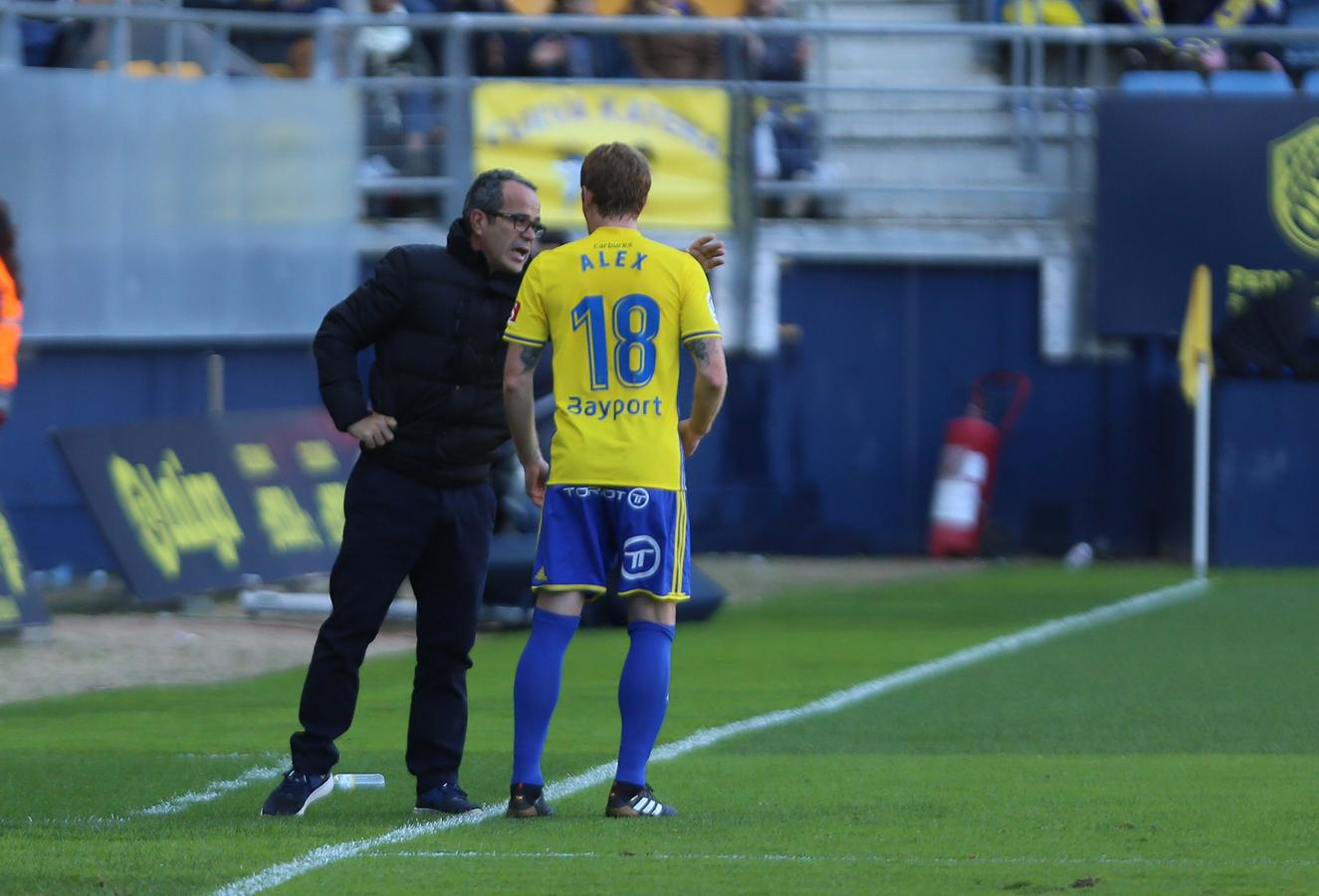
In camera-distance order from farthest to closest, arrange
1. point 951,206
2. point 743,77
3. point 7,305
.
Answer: point 951,206, point 743,77, point 7,305

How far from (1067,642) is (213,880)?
740cm

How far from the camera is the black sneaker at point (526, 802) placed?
6.33 m

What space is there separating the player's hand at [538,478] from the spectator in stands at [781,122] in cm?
1261

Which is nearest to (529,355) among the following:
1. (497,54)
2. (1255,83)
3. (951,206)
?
(497,54)

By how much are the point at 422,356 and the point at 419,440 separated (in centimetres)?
25

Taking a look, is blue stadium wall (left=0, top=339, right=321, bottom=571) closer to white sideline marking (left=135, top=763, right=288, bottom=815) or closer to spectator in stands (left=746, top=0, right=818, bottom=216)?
spectator in stands (left=746, top=0, right=818, bottom=216)

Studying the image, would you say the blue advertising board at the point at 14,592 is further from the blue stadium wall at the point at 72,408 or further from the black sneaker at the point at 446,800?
the black sneaker at the point at 446,800

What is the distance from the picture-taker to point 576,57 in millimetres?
18531

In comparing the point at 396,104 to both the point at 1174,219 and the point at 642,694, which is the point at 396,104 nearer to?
the point at 1174,219

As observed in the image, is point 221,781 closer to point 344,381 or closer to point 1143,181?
point 344,381

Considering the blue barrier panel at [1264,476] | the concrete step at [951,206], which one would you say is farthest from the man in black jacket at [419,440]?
the concrete step at [951,206]

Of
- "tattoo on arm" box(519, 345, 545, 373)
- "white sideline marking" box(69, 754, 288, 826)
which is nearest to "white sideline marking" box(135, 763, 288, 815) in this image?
"white sideline marking" box(69, 754, 288, 826)

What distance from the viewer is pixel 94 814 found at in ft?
21.5

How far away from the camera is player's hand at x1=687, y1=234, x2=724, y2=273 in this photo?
643 cm
